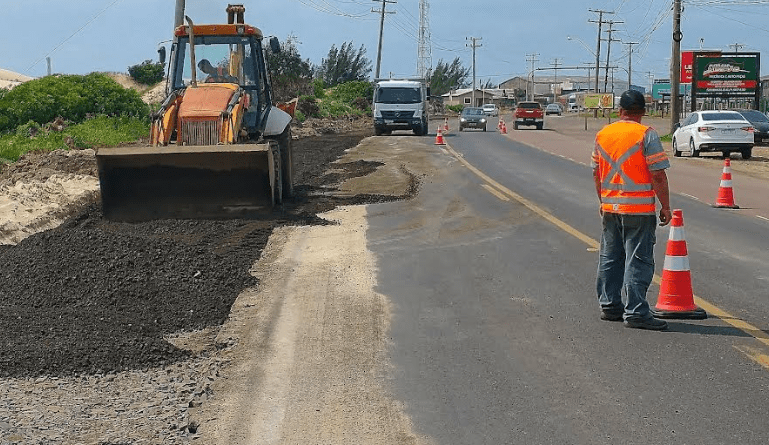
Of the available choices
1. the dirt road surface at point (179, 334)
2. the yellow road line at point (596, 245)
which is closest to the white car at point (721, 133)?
the yellow road line at point (596, 245)

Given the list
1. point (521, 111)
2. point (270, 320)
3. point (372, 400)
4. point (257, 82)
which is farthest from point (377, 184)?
point (521, 111)

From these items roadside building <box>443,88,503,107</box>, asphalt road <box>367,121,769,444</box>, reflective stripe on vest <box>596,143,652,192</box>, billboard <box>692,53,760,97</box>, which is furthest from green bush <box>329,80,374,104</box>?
roadside building <box>443,88,503,107</box>

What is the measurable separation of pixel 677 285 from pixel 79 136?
2371cm

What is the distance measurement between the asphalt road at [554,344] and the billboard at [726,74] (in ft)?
106

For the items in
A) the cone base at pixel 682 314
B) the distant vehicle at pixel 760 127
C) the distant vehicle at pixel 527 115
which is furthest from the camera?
the distant vehicle at pixel 527 115

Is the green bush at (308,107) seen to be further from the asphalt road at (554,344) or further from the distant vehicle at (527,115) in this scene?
the asphalt road at (554,344)

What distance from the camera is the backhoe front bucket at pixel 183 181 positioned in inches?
569

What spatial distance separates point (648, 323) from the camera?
829 cm

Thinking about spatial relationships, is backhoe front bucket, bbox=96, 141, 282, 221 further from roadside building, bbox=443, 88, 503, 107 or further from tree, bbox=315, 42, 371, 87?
roadside building, bbox=443, 88, 503, 107

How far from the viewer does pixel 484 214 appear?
1656cm

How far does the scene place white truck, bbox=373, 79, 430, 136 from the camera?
47.8 meters

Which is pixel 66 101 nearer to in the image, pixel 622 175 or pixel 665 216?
pixel 622 175

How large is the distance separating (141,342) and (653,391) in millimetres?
3589

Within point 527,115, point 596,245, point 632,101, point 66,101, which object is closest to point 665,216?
point 632,101
